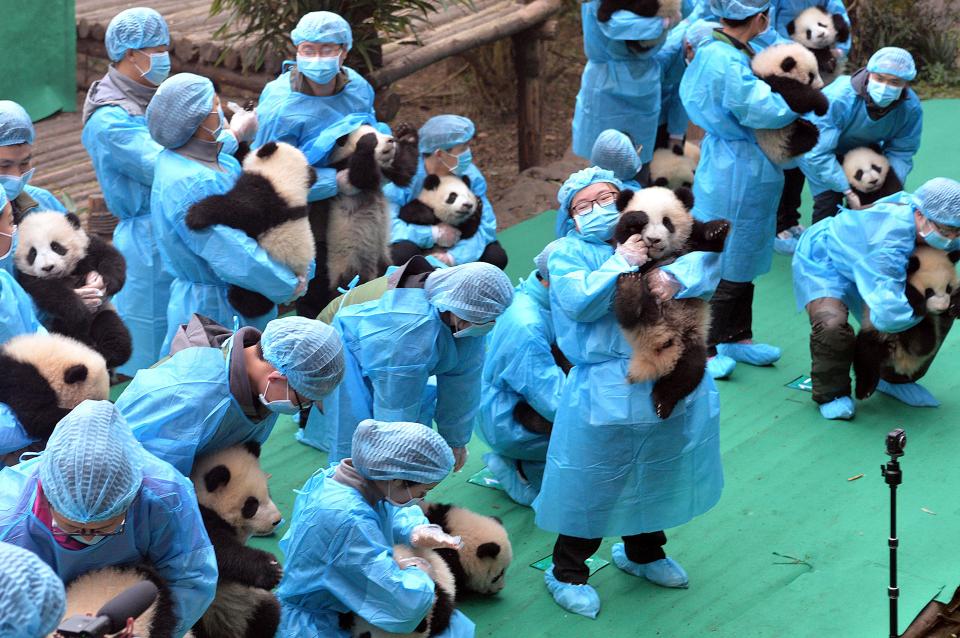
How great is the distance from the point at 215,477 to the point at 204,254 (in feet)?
4.61

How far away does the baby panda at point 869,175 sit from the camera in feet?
21.6

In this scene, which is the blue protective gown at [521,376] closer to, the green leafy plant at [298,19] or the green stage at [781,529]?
the green stage at [781,529]

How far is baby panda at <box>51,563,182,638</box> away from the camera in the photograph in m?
3.09

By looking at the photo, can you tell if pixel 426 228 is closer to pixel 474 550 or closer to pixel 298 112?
pixel 298 112

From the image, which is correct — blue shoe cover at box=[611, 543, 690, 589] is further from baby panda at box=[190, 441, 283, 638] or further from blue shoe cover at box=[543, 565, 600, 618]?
baby panda at box=[190, 441, 283, 638]

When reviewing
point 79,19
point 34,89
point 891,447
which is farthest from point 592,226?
point 79,19

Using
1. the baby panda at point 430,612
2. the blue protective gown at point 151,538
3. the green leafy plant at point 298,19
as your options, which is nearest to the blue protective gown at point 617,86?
the green leafy plant at point 298,19

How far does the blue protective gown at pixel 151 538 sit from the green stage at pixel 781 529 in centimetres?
161

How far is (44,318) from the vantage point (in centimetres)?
514

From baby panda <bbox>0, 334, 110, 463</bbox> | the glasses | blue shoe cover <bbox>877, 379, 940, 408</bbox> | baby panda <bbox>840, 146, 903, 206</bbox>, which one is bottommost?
blue shoe cover <bbox>877, 379, 940, 408</bbox>

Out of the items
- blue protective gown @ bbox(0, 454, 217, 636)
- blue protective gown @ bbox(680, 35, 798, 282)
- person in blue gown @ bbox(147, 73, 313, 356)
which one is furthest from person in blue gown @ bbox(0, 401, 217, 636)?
blue protective gown @ bbox(680, 35, 798, 282)

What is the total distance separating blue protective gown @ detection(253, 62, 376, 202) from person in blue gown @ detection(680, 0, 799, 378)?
179 cm

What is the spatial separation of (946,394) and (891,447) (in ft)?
8.32

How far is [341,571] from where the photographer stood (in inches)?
154
